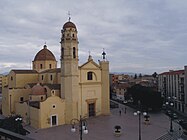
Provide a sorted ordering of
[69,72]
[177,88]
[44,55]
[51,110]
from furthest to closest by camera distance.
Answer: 1. [177,88]
2. [44,55]
3. [69,72]
4. [51,110]

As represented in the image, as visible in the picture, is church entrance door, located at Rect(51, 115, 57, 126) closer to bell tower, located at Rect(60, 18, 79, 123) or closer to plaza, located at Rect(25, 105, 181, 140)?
plaza, located at Rect(25, 105, 181, 140)

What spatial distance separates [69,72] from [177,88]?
81.9 feet

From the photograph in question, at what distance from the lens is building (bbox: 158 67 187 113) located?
1562 inches

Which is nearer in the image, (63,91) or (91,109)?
(63,91)

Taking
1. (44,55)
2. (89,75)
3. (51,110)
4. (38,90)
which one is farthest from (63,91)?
(44,55)

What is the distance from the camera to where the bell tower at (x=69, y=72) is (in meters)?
28.0

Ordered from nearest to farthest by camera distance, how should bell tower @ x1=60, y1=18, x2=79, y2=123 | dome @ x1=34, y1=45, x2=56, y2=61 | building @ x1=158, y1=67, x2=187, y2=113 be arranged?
bell tower @ x1=60, y1=18, x2=79, y2=123 → dome @ x1=34, y1=45, x2=56, y2=61 → building @ x1=158, y1=67, x2=187, y2=113

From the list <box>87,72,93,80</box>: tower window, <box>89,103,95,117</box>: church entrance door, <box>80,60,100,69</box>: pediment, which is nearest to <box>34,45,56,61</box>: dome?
<box>80,60,100,69</box>: pediment

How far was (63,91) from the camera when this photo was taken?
28.3m

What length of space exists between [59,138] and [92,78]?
43.9 ft

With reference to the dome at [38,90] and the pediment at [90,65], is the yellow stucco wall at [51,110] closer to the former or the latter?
the dome at [38,90]

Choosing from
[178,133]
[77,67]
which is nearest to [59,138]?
[77,67]

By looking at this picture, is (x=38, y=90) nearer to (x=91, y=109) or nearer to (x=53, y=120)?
(x=53, y=120)

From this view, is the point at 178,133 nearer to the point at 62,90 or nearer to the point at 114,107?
the point at 62,90
